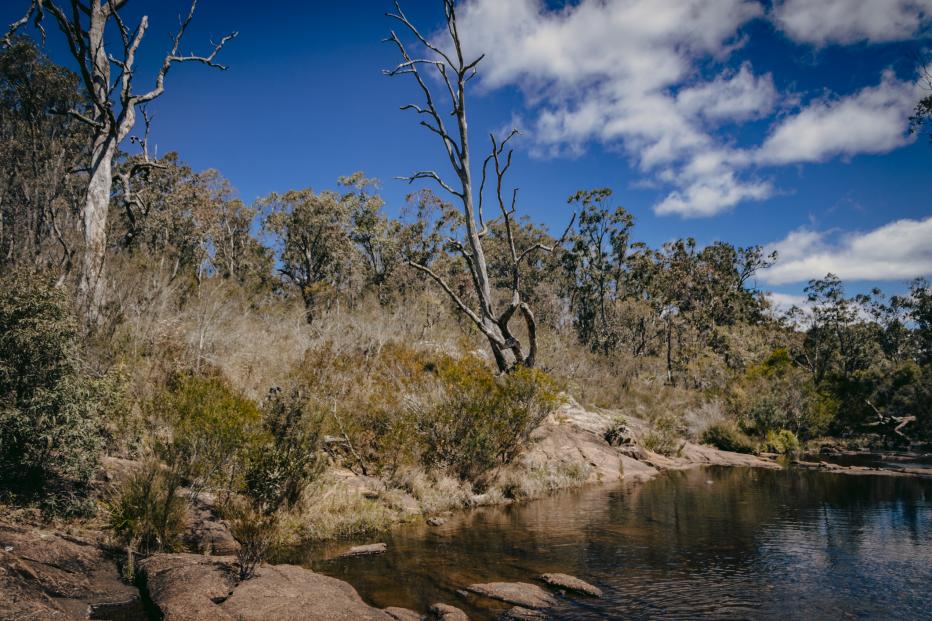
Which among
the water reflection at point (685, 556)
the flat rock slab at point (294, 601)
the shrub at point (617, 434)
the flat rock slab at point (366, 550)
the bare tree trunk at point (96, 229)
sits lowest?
the water reflection at point (685, 556)

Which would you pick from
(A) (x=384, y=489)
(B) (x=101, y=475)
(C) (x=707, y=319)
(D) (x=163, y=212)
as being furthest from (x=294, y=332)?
(C) (x=707, y=319)

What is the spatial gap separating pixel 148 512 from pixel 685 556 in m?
7.73

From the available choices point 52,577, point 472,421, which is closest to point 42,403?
point 52,577

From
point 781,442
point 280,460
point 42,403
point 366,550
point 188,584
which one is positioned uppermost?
point 42,403

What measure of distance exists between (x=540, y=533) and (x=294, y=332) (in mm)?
9082

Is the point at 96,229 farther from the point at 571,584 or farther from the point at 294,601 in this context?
the point at 571,584

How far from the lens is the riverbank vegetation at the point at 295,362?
6.59m

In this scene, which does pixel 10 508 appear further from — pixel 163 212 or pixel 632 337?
pixel 632 337

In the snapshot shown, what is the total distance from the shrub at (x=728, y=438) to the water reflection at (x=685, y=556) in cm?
1124

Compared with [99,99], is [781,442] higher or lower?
lower

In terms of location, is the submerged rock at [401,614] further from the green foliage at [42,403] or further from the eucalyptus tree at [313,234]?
the eucalyptus tree at [313,234]

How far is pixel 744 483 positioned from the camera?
50.5 ft

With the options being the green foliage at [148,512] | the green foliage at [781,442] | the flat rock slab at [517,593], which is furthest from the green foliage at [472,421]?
the green foliage at [781,442]

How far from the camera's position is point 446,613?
536cm
